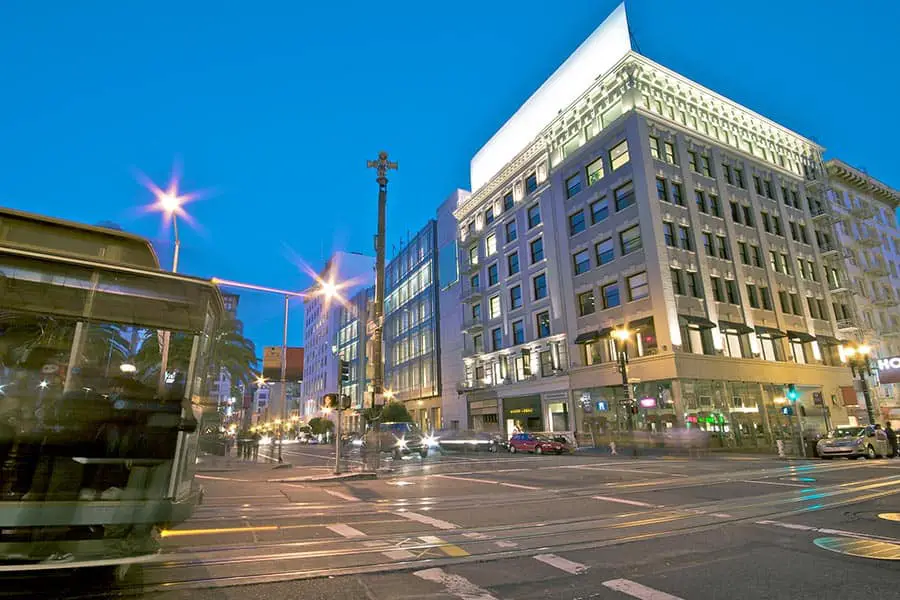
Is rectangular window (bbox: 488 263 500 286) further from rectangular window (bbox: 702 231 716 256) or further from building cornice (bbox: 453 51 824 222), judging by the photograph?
rectangular window (bbox: 702 231 716 256)

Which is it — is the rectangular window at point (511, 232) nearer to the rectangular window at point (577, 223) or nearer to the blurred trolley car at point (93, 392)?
the rectangular window at point (577, 223)

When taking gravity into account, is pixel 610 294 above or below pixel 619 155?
below

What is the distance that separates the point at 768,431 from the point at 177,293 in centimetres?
3738

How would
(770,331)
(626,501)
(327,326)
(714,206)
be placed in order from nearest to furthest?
1. (626,501)
2. (770,331)
3. (714,206)
4. (327,326)

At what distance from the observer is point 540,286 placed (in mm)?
42125

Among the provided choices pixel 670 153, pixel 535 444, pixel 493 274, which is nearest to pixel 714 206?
pixel 670 153

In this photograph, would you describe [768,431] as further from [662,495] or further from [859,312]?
[662,495]

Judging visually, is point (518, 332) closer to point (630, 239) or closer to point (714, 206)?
point (630, 239)

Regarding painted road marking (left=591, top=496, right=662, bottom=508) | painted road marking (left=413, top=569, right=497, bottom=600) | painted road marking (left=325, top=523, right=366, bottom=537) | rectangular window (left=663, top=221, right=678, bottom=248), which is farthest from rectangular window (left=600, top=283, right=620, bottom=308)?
painted road marking (left=413, top=569, right=497, bottom=600)

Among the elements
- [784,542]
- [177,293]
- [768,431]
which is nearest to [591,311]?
[768,431]

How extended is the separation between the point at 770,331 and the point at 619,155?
16248 mm

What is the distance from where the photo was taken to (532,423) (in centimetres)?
4125

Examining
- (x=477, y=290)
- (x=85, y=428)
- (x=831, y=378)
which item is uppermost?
(x=477, y=290)

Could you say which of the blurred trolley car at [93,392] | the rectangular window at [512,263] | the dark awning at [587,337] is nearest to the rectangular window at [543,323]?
the dark awning at [587,337]
